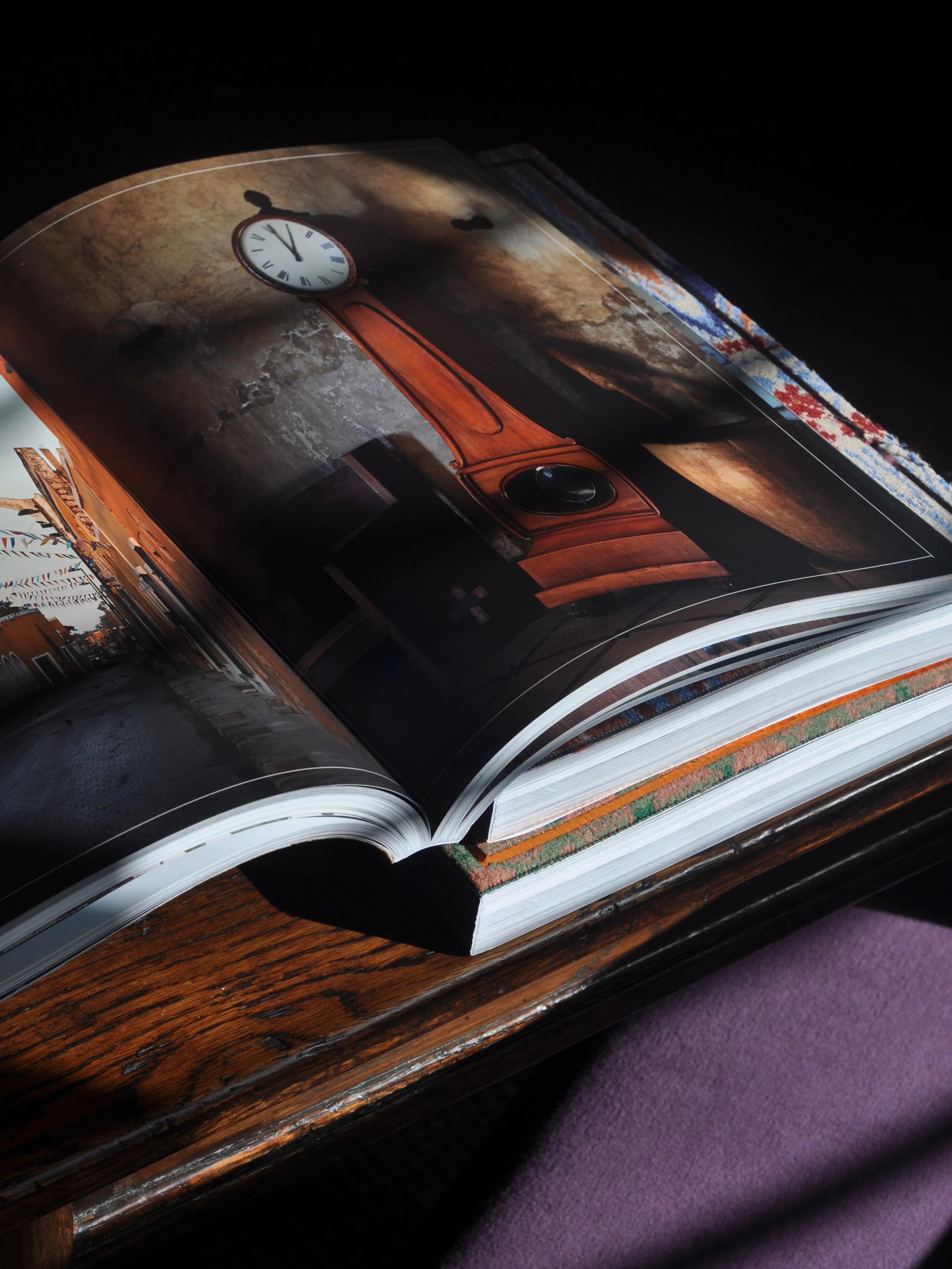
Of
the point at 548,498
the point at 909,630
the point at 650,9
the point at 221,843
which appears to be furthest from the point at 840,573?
the point at 650,9

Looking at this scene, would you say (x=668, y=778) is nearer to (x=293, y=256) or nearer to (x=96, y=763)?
(x=96, y=763)

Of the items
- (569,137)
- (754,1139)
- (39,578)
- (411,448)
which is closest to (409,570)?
(411,448)

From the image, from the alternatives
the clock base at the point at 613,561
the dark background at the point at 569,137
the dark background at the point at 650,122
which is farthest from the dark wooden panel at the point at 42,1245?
the dark background at the point at 650,122

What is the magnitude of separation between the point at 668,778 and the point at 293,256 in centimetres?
46

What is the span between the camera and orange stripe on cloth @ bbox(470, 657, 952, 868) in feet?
1.63

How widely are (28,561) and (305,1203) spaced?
48 cm

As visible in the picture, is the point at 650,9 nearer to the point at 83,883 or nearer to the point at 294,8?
the point at 294,8

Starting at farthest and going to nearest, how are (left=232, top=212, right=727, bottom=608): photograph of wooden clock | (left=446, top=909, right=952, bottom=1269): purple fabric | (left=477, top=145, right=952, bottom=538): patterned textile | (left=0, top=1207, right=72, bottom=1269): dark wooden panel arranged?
(left=446, top=909, right=952, bottom=1269): purple fabric, (left=477, top=145, right=952, bottom=538): patterned textile, (left=232, top=212, right=727, bottom=608): photograph of wooden clock, (left=0, top=1207, right=72, bottom=1269): dark wooden panel

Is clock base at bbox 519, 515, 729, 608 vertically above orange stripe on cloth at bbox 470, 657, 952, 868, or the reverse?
clock base at bbox 519, 515, 729, 608

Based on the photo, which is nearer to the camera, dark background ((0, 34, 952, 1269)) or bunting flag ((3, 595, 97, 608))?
bunting flag ((3, 595, 97, 608))

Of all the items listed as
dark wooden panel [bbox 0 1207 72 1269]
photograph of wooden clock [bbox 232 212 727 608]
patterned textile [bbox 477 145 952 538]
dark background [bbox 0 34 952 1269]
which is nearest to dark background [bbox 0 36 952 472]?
dark background [bbox 0 34 952 1269]

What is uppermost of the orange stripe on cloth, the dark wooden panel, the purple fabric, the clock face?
the clock face

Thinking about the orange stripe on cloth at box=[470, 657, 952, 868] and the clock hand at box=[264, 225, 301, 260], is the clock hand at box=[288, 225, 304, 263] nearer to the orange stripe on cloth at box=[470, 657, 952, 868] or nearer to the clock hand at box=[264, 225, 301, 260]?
the clock hand at box=[264, 225, 301, 260]

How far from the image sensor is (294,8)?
1.39 m
